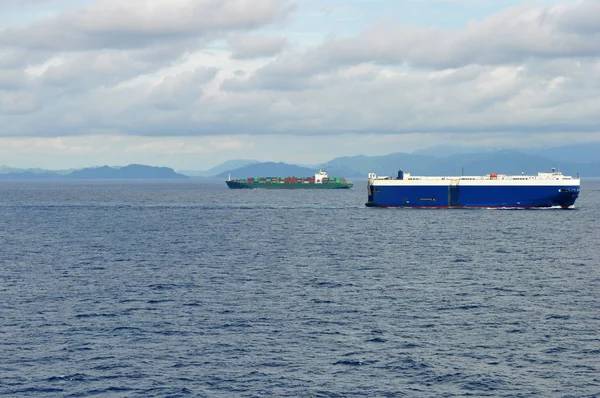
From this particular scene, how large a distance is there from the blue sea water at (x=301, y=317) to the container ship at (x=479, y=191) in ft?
172

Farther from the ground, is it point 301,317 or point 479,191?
point 479,191

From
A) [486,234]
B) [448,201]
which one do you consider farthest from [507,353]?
[448,201]

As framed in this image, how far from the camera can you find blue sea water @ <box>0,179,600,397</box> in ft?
141

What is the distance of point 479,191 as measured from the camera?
175m

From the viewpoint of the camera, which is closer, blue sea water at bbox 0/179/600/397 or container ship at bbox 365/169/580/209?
blue sea water at bbox 0/179/600/397

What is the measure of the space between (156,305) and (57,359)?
56.5ft

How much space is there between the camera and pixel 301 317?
193 ft

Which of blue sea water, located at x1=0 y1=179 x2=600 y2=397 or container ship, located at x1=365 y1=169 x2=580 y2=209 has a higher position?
container ship, located at x1=365 y1=169 x2=580 y2=209

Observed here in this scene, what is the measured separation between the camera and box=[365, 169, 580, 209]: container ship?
170 meters

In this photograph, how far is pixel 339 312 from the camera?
61000 mm

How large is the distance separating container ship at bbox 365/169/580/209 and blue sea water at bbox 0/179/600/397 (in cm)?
5252

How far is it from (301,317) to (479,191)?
4925 inches

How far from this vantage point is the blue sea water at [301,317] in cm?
4306

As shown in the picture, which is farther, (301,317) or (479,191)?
(479,191)
